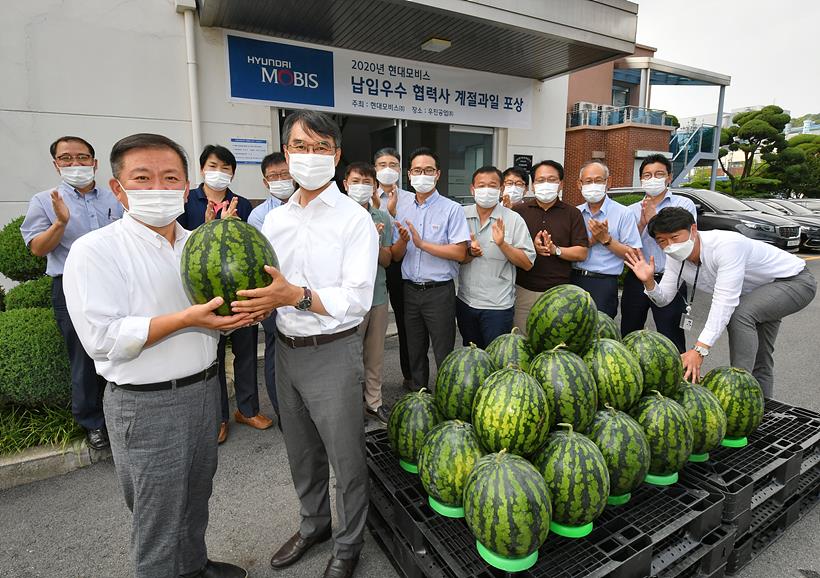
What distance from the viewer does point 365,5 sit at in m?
6.19

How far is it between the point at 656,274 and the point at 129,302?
4299 millimetres

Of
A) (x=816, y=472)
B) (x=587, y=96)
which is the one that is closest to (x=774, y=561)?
(x=816, y=472)

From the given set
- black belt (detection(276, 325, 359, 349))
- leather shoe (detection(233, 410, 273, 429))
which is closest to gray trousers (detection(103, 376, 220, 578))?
black belt (detection(276, 325, 359, 349))

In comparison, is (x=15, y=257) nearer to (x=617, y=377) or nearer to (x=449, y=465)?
(x=449, y=465)

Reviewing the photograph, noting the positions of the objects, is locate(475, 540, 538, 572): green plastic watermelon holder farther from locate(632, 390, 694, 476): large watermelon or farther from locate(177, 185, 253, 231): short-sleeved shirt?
locate(177, 185, 253, 231): short-sleeved shirt

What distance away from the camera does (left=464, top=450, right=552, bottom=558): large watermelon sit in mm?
1696

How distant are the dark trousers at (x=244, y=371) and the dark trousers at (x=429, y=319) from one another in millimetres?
1378

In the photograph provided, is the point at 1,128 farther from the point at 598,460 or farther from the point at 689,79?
the point at 689,79

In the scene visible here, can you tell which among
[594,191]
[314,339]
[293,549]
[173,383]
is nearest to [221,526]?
[293,549]

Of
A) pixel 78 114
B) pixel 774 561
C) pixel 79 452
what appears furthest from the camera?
pixel 78 114

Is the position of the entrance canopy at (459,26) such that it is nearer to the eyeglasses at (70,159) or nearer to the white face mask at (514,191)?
the white face mask at (514,191)

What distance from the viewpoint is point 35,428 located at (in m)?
3.62

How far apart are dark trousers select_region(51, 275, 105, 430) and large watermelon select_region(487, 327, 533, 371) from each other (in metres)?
2.98

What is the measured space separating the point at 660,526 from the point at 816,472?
5.00ft
